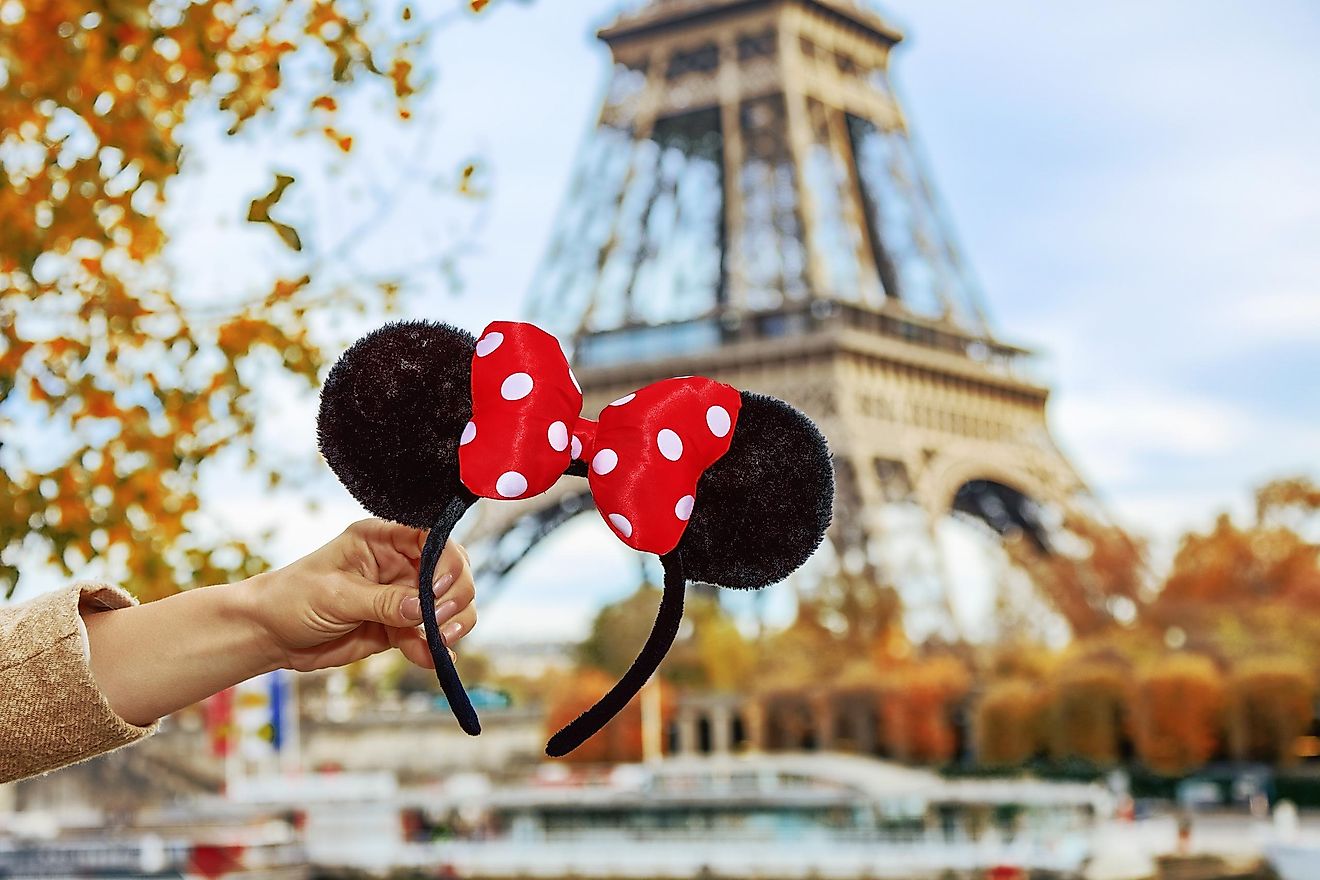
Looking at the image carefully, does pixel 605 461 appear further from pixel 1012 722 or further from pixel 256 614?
pixel 1012 722

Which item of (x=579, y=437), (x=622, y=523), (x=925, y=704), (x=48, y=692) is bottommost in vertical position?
(x=48, y=692)

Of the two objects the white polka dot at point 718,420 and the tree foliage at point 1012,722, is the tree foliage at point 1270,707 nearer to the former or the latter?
the tree foliage at point 1012,722

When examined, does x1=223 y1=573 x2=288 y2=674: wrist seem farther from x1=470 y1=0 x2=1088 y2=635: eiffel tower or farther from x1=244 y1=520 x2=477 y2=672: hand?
x1=470 y1=0 x2=1088 y2=635: eiffel tower

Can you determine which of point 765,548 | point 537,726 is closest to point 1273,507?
point 537,726

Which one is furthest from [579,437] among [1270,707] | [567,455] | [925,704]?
[925,704]

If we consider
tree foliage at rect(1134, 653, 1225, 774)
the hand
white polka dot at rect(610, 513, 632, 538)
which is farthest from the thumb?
tree foliage at rect(1134, 653, 1225, 774)

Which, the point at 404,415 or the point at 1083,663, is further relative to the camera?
the point at 1083,663

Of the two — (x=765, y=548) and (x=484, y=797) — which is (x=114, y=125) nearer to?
(x=765, y=548)
